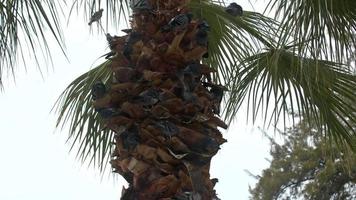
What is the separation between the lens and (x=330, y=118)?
5289 mm

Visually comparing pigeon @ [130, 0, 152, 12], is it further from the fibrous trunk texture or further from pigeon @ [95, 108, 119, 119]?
pigeon @ [95, 108, 119, 119]

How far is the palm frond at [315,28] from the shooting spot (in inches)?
140

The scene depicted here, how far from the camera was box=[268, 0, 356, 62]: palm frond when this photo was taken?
354 cm

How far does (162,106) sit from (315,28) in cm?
89

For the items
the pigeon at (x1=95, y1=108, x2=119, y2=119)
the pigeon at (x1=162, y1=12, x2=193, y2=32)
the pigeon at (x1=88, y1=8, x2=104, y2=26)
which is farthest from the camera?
the pigeon at (x1=88, y1=8, x2=104, y2=26)

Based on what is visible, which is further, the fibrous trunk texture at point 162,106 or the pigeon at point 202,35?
the pigeon at point 202,35

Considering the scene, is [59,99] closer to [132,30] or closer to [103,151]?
[103,151]

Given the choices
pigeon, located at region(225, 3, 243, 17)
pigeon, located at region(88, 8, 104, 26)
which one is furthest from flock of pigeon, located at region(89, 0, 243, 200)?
pigeon, located at region(88, 8, 104, 26)

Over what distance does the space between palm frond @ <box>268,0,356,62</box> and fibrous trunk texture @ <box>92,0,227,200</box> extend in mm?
497

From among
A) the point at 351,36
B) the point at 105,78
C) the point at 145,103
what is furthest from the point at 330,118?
the point at 145,103

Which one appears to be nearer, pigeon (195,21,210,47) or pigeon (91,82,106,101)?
pigeon (91,82,106,101)

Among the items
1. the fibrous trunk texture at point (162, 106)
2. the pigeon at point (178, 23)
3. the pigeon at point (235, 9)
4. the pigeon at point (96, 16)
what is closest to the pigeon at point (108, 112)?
the fibrous trunk texture at point (162, 106)

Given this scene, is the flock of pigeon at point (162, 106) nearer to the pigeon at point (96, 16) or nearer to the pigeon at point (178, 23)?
the pigeon at point (178, 23)

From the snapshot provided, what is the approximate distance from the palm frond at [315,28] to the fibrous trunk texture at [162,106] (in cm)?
50
